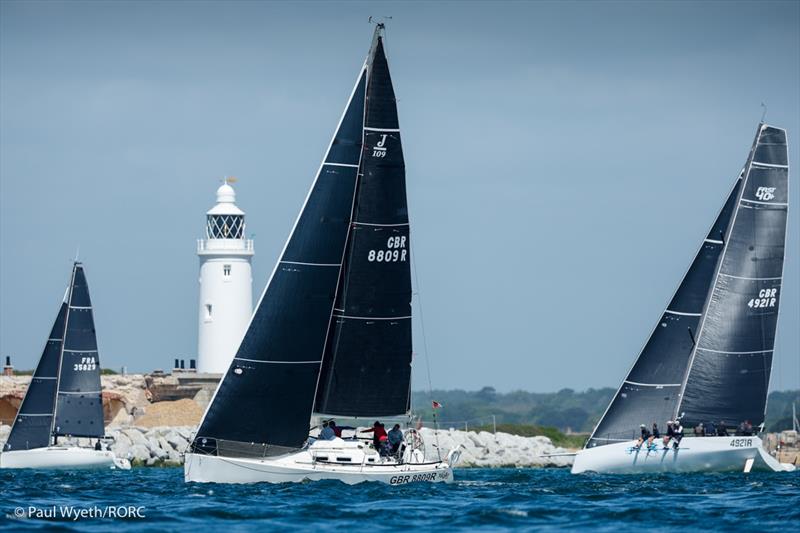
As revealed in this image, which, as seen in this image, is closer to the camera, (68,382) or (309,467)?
(309,467)

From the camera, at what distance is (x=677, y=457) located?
36656mm

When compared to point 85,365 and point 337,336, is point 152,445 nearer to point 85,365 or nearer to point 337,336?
point 85,365

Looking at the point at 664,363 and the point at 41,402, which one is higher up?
the point at 664,363

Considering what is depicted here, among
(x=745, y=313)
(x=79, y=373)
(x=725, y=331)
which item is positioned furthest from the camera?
(x=79, y=373)

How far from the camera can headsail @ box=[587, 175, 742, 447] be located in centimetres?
3800

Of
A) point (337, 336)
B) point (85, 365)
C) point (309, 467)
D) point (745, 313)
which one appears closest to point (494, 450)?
point (85, 365)

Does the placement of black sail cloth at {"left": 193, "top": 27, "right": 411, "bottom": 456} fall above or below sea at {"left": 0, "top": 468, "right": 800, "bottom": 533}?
above

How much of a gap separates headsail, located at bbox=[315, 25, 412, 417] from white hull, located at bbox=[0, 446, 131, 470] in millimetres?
18260

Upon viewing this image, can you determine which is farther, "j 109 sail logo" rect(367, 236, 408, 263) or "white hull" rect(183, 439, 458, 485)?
"j 109 sail logo" rect(367, 236, 408, 263)

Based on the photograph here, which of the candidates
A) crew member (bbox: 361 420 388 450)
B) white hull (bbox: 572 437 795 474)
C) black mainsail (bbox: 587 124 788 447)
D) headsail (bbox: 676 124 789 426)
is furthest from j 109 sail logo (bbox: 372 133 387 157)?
headsail (bbox: 676 124 789 426)

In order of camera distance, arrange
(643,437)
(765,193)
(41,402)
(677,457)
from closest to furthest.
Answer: (677,457) < (643,437) < (765,193) < (41,402)

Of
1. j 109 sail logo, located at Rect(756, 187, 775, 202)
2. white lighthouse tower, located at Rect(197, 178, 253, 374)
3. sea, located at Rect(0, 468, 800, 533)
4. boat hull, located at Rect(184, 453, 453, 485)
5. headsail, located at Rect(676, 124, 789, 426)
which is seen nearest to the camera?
sea, located at Rect(0, 468, 800, 533)

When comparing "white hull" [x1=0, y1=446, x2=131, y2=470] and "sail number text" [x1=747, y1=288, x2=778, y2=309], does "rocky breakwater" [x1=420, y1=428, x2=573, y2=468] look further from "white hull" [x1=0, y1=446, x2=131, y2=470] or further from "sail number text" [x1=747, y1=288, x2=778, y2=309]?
"sail number text" [x1=747, y1=288, x2=778, y2=309]

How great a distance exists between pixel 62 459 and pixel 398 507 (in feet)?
78.0
